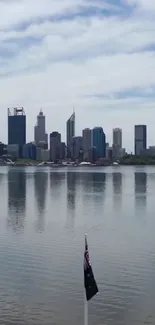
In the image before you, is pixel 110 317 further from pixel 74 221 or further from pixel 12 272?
pixel 74 221

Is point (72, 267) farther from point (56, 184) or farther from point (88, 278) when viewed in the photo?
point (56, 184)

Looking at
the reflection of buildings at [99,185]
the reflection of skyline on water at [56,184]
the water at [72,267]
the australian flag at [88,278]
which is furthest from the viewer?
the reflection of buildings at [99,185]

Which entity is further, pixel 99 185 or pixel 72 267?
pixel 99 185

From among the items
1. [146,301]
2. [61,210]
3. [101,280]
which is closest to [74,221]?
[61,210]

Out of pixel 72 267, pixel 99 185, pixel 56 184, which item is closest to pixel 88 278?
pixel 72 267

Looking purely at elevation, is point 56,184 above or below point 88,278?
below

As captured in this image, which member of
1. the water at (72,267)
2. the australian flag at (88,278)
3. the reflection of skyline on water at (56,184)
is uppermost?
the australian flag at (88,278)

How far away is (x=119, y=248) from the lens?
2695 cm

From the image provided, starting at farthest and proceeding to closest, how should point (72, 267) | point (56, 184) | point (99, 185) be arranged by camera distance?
point (56, 184) < point (99, 185) < point (72, 267)

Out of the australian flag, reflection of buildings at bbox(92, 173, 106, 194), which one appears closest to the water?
the australian flag

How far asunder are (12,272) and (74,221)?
1782cm

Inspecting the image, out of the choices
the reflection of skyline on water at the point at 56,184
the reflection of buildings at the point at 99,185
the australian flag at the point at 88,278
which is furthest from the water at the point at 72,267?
the reflection of buildings at the point at 99,185

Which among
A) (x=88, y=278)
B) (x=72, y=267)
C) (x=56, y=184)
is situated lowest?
(x=56, y=184)

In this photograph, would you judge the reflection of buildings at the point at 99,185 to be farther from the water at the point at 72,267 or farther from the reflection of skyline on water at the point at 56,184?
the water at the point at 72,267
